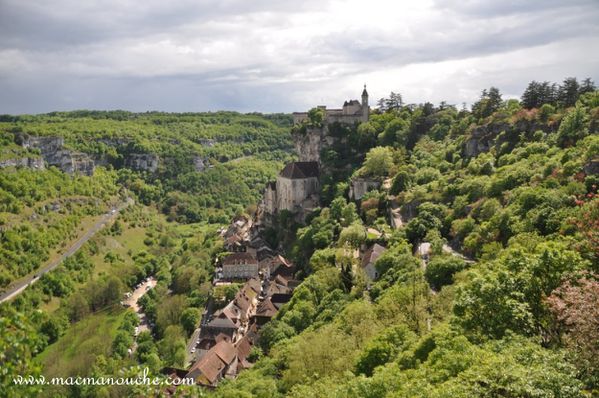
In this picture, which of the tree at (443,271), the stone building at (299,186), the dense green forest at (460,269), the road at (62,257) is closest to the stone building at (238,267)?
the dense green forest at (460,269)

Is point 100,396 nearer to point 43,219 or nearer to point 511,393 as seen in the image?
point 511,393

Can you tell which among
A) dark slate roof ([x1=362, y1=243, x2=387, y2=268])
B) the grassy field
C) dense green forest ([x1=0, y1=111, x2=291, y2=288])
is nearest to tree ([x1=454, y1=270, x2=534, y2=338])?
dark slate roof ([x1=362, y1=243, x2=387, y2=268])

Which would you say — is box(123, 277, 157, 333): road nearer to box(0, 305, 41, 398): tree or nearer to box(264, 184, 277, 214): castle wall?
box(264, 184, 277, 214): castle wall

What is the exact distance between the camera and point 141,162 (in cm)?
16738

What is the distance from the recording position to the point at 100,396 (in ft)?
140

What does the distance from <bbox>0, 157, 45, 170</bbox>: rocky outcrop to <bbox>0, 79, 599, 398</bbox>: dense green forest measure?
13.6 feet

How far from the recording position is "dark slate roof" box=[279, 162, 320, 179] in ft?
251

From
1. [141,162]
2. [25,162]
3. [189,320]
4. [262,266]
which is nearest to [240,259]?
[262,266]

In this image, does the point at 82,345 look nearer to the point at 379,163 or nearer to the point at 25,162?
the point at 379,163

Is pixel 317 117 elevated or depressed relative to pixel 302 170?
elevated

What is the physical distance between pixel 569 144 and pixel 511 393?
39.6 m

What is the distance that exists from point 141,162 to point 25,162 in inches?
1828

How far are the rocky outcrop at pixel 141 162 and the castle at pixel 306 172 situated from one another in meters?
89.2

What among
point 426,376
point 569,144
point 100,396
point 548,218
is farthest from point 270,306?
point 426,376
